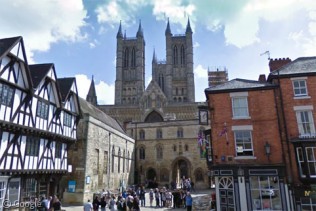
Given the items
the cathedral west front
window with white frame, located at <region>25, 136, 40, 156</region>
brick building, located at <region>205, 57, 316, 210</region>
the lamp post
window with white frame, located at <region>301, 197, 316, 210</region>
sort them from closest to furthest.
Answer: window with white frame, located at <region>301, 197, 316, 210</region> → brick building, located at <region>205, 57, 316, 210</region> → the lamp post → window with white frame, located at <region>25, 136, 40, 156</region> → the cathedral west front

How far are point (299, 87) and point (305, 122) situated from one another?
2.10 m

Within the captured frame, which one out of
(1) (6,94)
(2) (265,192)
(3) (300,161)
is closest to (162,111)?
(2) (265,192)

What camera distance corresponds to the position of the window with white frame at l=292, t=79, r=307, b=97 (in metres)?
14.7

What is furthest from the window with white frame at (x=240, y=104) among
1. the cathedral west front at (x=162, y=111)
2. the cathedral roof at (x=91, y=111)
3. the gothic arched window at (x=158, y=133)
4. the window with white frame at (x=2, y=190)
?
the gothic arched window at (x=158, y=133)

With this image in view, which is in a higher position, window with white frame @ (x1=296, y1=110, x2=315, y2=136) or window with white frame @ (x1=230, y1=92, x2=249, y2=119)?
window with white frame @ (x1=230, y1=92, x2=249, y2=119)

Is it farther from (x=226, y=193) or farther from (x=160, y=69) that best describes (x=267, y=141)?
(x=160, y=69)

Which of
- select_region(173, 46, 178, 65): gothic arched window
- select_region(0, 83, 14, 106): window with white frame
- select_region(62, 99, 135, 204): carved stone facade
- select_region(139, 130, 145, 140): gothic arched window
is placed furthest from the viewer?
select_region(173, 46, 178, 65): gothic arched window

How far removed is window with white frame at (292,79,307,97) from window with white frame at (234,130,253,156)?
11.8 feet

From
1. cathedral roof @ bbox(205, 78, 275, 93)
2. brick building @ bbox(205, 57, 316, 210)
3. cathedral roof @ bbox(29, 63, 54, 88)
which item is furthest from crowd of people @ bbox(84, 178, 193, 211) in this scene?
cathedral roof @ bbox(29, 63, 54, 88)

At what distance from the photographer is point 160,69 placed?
244ft

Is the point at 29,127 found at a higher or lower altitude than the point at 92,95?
lower

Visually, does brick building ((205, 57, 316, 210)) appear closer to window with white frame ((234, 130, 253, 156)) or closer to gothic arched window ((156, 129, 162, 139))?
window with white frame ((234, 130, 253, 156))

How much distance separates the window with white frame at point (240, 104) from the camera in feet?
49.8

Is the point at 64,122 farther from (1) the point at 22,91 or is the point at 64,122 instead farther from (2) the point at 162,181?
(2) the point at 162,181
